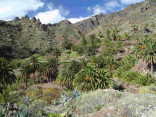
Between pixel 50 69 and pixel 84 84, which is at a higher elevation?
pixel 84 84

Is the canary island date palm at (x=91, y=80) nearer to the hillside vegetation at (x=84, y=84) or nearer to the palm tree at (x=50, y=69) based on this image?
the hillside vegetation at (x=84, y=84)

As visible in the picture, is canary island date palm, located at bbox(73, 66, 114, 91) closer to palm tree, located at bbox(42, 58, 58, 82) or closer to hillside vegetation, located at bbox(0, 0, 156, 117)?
hillside vegetation, located at bbox(0, 0, 156, 117)

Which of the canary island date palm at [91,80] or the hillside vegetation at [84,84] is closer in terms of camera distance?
the hillside vegetation at [84,84]

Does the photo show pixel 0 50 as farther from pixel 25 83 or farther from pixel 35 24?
pixel 35 24

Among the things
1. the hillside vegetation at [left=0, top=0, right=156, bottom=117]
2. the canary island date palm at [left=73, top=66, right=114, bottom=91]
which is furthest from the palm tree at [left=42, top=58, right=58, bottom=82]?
the canary island date palm at [left=73, top=66, right=114, bottom=91]

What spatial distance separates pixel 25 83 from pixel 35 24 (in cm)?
14518

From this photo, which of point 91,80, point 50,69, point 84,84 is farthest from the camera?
point 50,69

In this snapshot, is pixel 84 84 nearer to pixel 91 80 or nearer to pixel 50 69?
pixel 91 80

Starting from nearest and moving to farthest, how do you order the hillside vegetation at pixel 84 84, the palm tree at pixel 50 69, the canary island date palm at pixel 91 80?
the hillside vegetation at pixel 84 84 → the canary island date palm at pixel 91 80 → the palm tree at pixel 50 69

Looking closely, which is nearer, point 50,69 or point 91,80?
point 91,80

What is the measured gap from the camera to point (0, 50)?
123000mm

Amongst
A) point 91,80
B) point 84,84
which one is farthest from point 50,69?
point 91,80

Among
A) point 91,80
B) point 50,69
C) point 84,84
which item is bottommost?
point 50,69

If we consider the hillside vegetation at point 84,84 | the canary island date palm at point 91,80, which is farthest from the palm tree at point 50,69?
the canary island date palm at point 91,80
